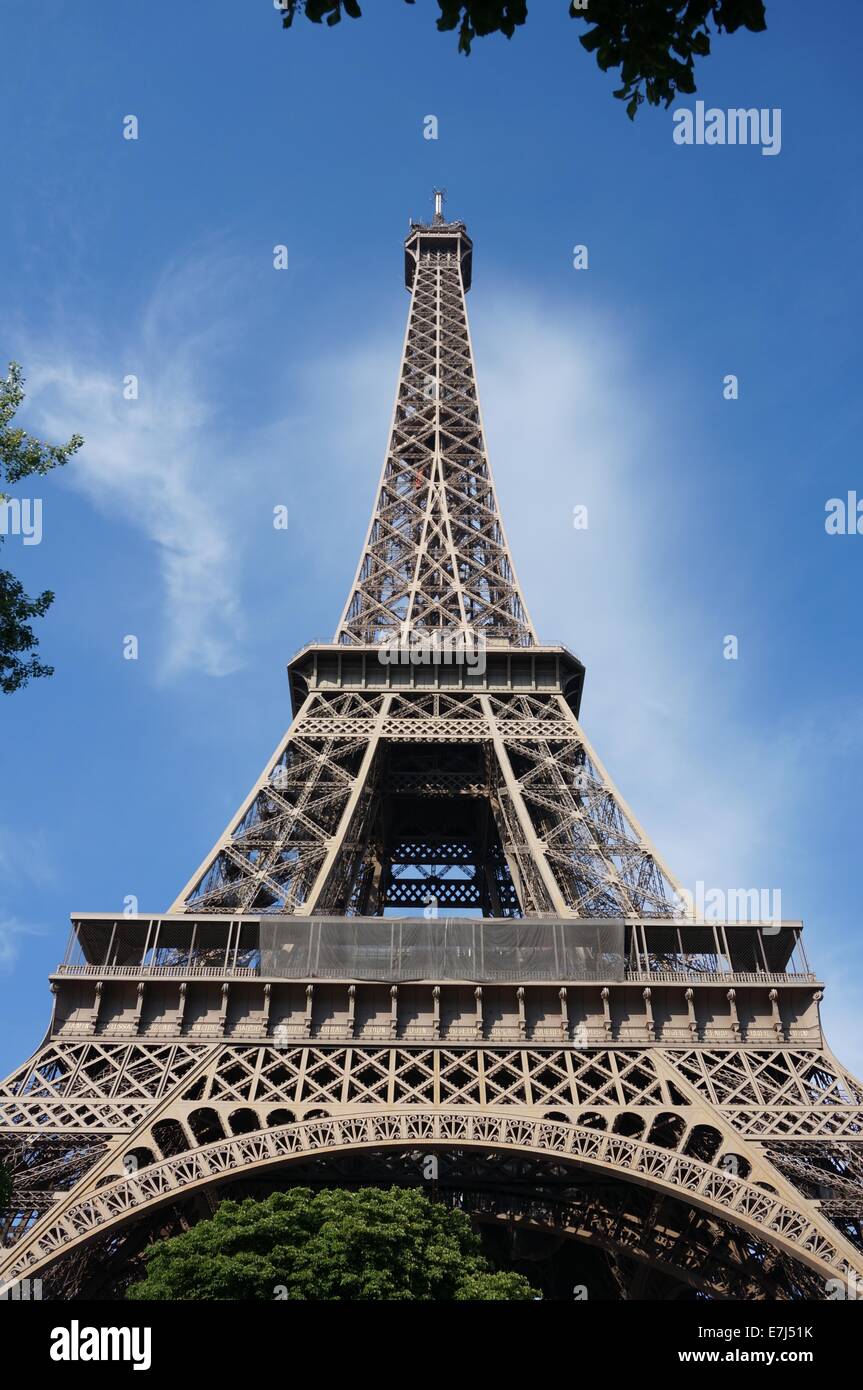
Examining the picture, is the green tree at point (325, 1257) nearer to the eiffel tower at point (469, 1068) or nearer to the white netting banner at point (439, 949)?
the eiffel tower at point (469, 1068)

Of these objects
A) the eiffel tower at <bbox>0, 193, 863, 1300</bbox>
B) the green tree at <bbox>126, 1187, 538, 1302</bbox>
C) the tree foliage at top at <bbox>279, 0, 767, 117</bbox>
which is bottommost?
the green tree at <bbox>126, 1187, 538, 1302</bbox>

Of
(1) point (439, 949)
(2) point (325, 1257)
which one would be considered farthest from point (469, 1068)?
(2) point (325, 1257)

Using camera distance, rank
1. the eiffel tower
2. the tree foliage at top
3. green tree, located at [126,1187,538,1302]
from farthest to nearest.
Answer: the eiffel tower, green tree, located at [126,1187,538,1302], the tree foliage at top

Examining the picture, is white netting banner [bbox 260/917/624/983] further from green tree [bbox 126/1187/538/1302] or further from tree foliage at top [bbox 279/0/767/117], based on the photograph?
tree foliage at top [bbox 279/0/767/117]

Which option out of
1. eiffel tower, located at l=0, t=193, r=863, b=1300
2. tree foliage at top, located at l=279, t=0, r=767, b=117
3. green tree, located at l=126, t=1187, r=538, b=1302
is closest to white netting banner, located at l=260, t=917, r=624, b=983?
eiffel tower, located at l=0, t=193, r=863, b=1300

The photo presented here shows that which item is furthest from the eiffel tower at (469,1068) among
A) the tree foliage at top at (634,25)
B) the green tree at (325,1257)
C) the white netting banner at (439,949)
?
the tree foliage at top at (634,25)
